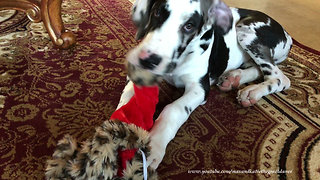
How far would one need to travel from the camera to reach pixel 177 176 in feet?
4.10

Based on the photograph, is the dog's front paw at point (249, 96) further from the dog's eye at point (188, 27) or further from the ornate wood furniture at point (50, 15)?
the ornate wood furniture at point (50, 15)

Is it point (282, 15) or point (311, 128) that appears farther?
point (282, 15)

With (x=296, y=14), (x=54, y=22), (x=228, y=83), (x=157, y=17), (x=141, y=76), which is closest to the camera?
(x=141, y=76)

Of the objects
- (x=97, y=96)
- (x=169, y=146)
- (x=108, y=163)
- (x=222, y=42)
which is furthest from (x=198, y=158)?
(x=222, y=42)

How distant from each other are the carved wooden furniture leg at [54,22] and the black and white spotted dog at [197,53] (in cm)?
77

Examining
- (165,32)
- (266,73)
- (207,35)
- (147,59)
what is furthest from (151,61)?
(266,73)

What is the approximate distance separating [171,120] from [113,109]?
34cm

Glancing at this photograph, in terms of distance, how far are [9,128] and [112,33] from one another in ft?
4.38

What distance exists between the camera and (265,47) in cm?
203

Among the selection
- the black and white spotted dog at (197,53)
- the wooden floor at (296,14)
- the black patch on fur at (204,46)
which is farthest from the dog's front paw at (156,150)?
the wooden floor at (296,14)

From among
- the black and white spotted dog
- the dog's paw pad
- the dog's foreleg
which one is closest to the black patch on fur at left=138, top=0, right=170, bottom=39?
the black and white spotted dog

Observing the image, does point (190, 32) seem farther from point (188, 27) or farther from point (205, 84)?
point (205, 84)

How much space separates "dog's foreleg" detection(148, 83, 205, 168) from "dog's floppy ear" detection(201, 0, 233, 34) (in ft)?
1.08

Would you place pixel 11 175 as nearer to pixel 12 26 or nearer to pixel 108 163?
pixel 108 163
